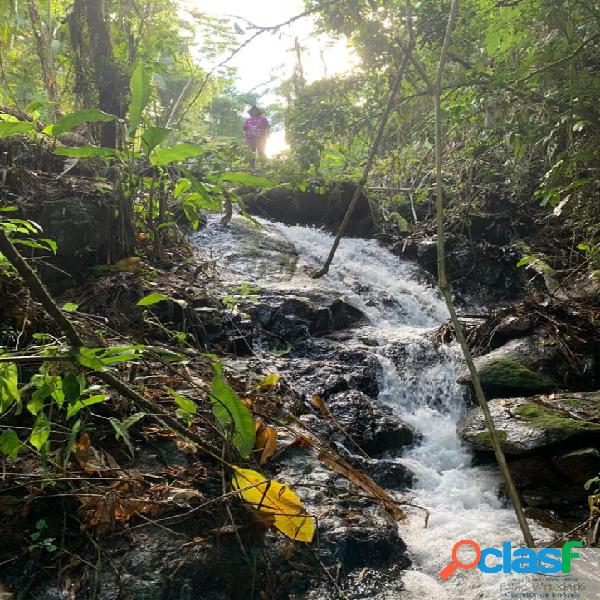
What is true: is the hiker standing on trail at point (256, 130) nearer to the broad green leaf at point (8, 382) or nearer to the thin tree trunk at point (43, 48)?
the thin tree trunk at point (43, 48)

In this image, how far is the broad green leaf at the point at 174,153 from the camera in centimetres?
238

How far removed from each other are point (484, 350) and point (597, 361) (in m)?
1.08

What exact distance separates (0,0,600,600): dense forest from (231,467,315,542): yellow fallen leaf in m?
0.01

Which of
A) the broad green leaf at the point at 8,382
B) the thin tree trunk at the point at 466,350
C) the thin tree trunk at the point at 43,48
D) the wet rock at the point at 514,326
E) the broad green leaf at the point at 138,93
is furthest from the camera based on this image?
the thin tree trunk at the point at 43,48

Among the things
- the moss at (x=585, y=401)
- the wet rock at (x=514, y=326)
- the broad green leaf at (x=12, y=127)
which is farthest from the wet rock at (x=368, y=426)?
the broad green leaf at (x=12, y=127)

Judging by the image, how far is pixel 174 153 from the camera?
8.05 ft

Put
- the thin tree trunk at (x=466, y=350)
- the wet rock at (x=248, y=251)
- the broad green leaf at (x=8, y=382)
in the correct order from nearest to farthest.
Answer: the thin tree trunk at (x=466, y=350)
the broad green leaf at (x=8, y=382)
the wet rock at (x=248, y=251)

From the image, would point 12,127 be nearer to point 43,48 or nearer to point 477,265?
point 43,48

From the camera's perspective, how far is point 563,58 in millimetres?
3566

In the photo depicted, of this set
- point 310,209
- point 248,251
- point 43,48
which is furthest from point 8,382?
point 310,209

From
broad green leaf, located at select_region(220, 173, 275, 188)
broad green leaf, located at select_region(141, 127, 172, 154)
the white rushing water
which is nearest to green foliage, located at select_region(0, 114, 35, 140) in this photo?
broad green leaf, located at select_region(141, 127, 172, 154)

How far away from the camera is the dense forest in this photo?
6.72ft

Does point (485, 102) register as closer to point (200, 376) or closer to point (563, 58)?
point (563, 58)

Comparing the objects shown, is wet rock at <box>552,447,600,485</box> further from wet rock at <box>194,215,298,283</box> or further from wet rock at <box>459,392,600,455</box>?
wet rock at <box>194,215,298,283</box>
